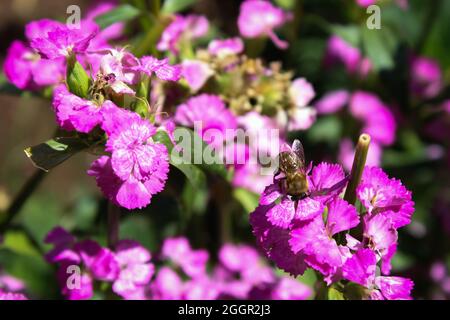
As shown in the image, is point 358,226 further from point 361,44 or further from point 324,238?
point 361,44

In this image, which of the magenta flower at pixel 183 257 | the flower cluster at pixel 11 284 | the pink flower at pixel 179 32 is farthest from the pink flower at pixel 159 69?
the flower cluster at pixel 11 284

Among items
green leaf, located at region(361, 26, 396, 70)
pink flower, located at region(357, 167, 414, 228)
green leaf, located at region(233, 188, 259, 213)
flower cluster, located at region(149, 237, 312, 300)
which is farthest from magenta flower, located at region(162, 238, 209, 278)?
green leaf, located at region(361, 26, 396, 70)

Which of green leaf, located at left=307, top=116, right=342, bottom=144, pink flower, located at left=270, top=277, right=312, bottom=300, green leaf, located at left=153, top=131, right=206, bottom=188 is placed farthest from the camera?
green leaf, located at left=307, top=116, right=342, bottom=144

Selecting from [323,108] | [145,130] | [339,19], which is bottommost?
[145,130]

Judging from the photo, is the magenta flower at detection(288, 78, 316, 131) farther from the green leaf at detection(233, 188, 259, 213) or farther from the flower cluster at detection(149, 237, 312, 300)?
the flower cluster at detection(149, 237, 312, 300)

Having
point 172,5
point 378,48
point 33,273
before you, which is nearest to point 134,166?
point 172,5

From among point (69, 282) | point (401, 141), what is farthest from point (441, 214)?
point (69, 282)

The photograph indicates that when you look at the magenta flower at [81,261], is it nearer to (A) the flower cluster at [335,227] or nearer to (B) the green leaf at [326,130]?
(A) the flower cluster at [335,227]
